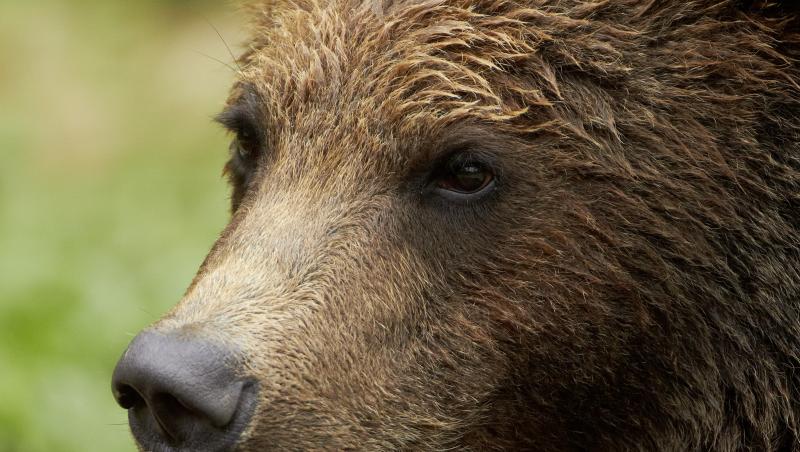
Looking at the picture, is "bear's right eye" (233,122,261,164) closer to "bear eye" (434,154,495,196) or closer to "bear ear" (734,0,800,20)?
"bear eye" (434,154,495,196)

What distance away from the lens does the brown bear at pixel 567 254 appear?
203 inches

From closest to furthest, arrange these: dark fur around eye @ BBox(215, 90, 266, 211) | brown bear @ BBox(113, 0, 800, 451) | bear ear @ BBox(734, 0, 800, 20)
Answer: brown bear @ BBox(113, 0, 800, 451), bear ear @ BBox(734, 0, 800, 20), dark fur around eye @ BBox(215, 90, 266, 211)

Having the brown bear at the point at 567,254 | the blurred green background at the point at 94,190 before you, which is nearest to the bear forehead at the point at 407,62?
the brown bear at the point at 567,254

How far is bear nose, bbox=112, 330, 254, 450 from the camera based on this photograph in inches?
183

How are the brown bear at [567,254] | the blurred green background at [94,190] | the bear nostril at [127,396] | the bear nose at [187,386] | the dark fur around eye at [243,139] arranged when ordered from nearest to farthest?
the bear nose at [187,386] < the bear nostril at [127,396] < the brown bear at [567,254] < the dark fur around eye at [243,139] < the blurred green background at [94,190]

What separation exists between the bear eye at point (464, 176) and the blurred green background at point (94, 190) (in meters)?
2.04

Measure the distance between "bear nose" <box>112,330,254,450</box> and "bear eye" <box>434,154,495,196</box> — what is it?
3.90 feet

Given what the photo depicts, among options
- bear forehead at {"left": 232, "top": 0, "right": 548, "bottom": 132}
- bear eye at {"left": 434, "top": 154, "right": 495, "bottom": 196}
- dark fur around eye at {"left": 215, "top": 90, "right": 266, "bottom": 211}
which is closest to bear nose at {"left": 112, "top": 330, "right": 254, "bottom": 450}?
bear eye at {"left": 434, "top": 154, "right": 495, "bottom": 196}

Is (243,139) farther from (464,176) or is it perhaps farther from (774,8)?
(774,8)

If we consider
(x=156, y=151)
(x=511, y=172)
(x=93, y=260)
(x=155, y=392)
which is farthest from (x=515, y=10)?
(x=156, y=151)

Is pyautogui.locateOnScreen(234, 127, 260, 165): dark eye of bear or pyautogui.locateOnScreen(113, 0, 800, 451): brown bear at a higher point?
pyautogui.locateOnScreen(234, 127, 260, 165): dark eye of bear

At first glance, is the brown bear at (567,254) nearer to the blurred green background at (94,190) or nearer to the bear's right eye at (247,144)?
the bear's right eye at (247,144)

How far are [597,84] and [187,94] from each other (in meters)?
12.9

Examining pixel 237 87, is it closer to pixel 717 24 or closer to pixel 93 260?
pixel 717 24
